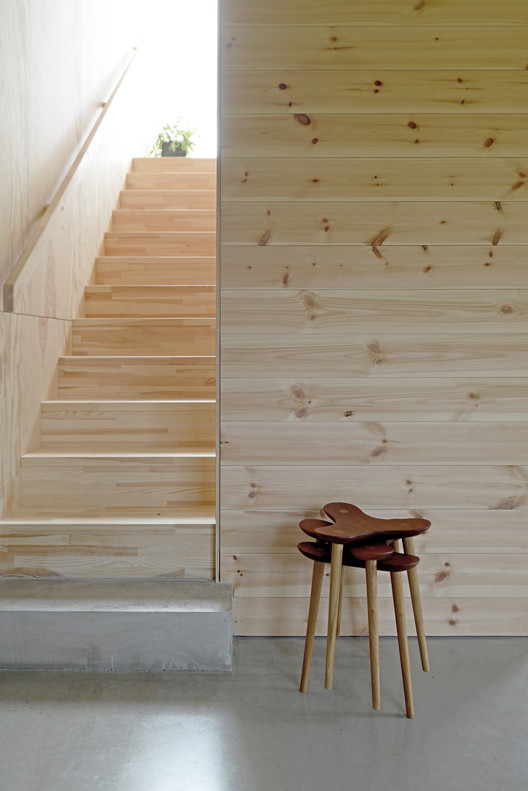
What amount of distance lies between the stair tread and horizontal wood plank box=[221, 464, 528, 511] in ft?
1.06

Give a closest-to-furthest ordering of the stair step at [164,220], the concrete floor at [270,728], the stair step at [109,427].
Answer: the concrete floor at [270,728] < the stair step at [109,427] < the stair step at [164,220]

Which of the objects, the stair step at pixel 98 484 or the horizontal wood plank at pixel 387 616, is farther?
the stair step at pixel 98 484

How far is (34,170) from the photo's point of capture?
296cm

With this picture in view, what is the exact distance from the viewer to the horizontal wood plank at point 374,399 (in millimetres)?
2508

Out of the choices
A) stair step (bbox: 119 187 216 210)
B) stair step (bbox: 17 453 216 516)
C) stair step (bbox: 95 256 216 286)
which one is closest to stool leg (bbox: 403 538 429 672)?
stair step (bbox: 17 453 216 516)

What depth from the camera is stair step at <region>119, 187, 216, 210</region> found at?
4.57 meters

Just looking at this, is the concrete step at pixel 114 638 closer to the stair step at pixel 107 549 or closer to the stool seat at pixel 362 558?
the stair step at pixel 107 549

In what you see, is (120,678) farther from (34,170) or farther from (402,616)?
(34,170)

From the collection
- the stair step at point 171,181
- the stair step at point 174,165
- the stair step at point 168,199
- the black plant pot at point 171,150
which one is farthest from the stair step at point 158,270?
the black plant pot at point 171,150

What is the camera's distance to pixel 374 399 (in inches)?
99.3

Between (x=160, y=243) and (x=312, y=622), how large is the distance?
8.84 feet

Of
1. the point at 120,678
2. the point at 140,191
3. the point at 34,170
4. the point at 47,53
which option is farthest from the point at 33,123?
the point at 120,678

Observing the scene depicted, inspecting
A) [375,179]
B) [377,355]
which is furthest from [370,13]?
[377,355]

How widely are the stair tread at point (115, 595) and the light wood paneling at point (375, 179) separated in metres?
1.43
